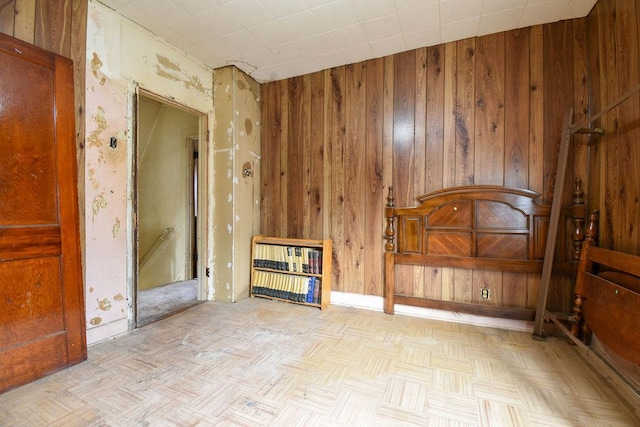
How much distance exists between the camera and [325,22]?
2.32 meters

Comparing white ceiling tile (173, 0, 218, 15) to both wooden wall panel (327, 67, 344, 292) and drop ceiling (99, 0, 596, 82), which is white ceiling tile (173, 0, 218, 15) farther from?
wooden wall panel (327, 67, 344, 292)

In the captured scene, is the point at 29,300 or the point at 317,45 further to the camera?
the point at 317,45

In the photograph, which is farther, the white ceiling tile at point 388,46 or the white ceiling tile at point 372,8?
the white ceiling tile at point 388,46

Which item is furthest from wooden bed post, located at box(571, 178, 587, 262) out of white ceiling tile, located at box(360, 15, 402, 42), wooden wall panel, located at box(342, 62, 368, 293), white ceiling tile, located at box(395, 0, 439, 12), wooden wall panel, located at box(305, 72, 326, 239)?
wooden wall panel, located at box(305, 72, 326, 239)

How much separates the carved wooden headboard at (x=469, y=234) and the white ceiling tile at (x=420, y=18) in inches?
57.6

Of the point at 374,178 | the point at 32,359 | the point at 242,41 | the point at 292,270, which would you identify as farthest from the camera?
the point at 292,270

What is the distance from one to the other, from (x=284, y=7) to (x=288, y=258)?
7.72 feet

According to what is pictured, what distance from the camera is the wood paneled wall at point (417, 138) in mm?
2324

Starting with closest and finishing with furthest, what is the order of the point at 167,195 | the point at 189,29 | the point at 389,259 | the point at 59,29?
the point at 59,29 < the point at 189,29 < the point at 389,259 < the point at 167,195

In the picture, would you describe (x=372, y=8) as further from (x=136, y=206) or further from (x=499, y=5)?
(x=136, y=206)

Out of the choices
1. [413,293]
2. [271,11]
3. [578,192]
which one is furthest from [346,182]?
[578,192]

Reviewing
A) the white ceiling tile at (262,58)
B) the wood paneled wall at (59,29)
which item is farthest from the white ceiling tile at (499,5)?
the wood paneled wall at (59,29)

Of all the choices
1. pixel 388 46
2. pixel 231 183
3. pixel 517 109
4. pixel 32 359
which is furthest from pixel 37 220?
pixel 517 109

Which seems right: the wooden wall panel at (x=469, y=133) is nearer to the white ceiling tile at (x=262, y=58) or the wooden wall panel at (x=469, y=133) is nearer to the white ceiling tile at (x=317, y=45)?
the white ceiling tile at (x=317, y=45)
